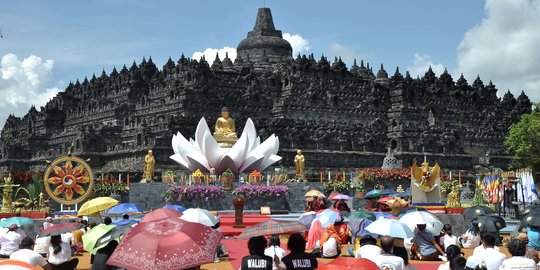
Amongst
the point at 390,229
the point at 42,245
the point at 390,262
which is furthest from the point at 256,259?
the point at 42,245

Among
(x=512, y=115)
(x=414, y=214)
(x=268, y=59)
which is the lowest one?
(x=414, y=214)

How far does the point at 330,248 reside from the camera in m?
17.6

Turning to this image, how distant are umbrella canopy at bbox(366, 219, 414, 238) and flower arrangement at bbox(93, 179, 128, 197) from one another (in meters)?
23.1

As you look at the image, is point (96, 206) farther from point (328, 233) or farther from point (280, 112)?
point (280, 112)

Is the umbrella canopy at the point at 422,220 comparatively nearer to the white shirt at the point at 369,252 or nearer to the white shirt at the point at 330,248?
the white shirt at the point at 330,248

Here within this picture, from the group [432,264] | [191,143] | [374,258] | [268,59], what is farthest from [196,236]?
[268,59]

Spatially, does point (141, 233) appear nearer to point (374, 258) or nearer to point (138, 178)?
point (374, 258)

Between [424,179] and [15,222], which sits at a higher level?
[424,179]

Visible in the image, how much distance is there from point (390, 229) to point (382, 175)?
27262mm

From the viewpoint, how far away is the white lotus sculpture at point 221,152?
42.7 m

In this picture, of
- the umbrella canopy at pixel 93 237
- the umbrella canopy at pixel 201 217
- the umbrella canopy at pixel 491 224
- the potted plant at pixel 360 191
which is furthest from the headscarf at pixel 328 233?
the potted plant at pixel 360 191

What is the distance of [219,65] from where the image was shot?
7394 cm

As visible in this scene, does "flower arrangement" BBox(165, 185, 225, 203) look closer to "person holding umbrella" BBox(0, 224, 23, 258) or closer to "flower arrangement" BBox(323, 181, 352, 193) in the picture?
"flower arrangement" BBox(323, 181, 352, 193)

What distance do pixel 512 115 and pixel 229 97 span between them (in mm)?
36021
